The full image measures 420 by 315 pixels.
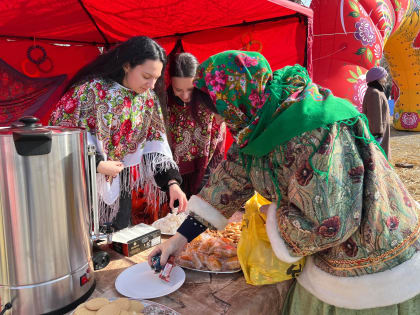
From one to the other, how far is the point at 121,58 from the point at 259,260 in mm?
1060

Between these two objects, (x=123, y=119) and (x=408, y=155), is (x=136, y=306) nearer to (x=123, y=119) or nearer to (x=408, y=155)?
(x=123, y=119)

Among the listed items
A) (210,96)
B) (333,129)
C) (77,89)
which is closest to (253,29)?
(77,89)

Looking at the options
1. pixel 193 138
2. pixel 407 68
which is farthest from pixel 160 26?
pixel 407 68

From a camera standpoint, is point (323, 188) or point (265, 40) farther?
point (265, 40)

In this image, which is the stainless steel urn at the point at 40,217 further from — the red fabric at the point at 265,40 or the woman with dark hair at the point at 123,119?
the red fabric at the point at 265,40

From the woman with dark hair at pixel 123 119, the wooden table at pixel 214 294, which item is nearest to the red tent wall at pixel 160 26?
the woman with dark hair at pixel 123 119

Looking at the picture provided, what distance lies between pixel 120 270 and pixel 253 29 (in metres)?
1.92

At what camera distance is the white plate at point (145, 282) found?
2.71 ft

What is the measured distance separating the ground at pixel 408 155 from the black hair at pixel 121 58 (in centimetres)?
372

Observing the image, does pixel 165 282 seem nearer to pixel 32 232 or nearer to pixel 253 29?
pixel 32 232

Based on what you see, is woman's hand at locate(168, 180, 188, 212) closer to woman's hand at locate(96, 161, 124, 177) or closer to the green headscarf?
woman's hand at locate(96, 161, 124, 177)

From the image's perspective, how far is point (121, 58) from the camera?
1.46 meters

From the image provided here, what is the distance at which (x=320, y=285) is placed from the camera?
880mm

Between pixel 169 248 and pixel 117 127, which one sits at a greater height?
pixel 117 127
